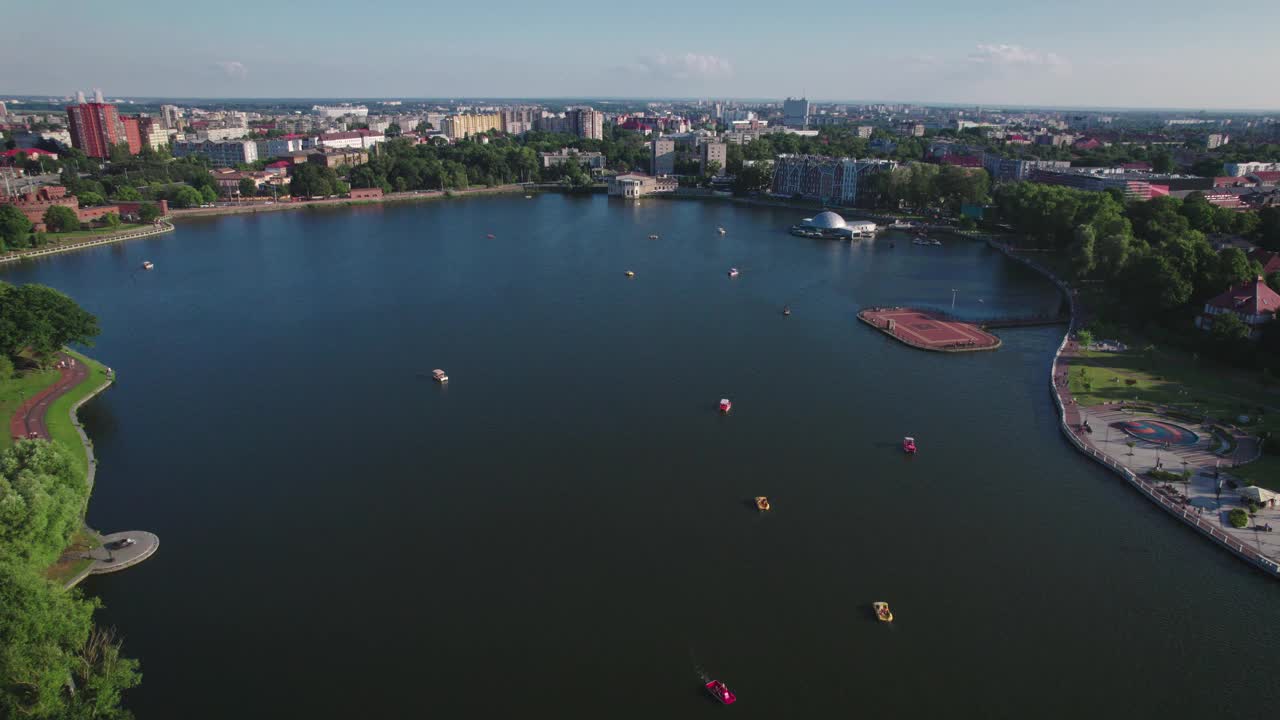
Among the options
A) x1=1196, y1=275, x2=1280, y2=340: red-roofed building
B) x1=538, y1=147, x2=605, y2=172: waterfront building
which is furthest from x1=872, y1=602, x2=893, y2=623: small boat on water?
x1=538, y1=147, x2=605, y2=172: waterfront building

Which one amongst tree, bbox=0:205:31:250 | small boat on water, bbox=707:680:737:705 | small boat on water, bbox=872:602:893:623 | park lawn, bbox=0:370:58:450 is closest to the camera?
small boat on water, bbox=707:680:737:705

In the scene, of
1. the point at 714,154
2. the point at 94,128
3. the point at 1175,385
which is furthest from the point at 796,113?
the point at 1175,385

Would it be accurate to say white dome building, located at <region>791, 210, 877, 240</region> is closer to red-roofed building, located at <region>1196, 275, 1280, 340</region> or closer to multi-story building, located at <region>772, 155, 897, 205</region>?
multi-story building, located at <region>772, 155, 897, 205</region>

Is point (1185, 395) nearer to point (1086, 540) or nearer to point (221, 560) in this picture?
point (1086, 540)

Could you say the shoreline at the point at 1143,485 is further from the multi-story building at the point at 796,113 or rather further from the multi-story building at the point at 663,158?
the multi-story building at the point at 796,113

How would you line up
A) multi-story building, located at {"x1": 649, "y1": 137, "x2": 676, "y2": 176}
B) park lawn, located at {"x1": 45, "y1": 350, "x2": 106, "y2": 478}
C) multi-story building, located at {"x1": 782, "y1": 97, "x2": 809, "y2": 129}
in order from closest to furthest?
1. park lawn, located at {"x1": 45, "y1": 350, "x2": 106, "y2": 478}
2. multi-story building, located at {"x1": 649, "y1": 137, "x2": 676, "y2": 176}
3. multi-story building, located at {"x1": 782, "y1": 97, "x2": 809, "y2": 129}

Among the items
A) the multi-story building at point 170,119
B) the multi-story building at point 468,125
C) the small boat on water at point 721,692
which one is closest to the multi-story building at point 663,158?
the multi-story building at point 468,125

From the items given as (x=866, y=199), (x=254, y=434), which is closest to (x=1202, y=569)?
(x=254, y=434)

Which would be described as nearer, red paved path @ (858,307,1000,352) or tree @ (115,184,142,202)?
red paved path @ (858,307,1000,352)
